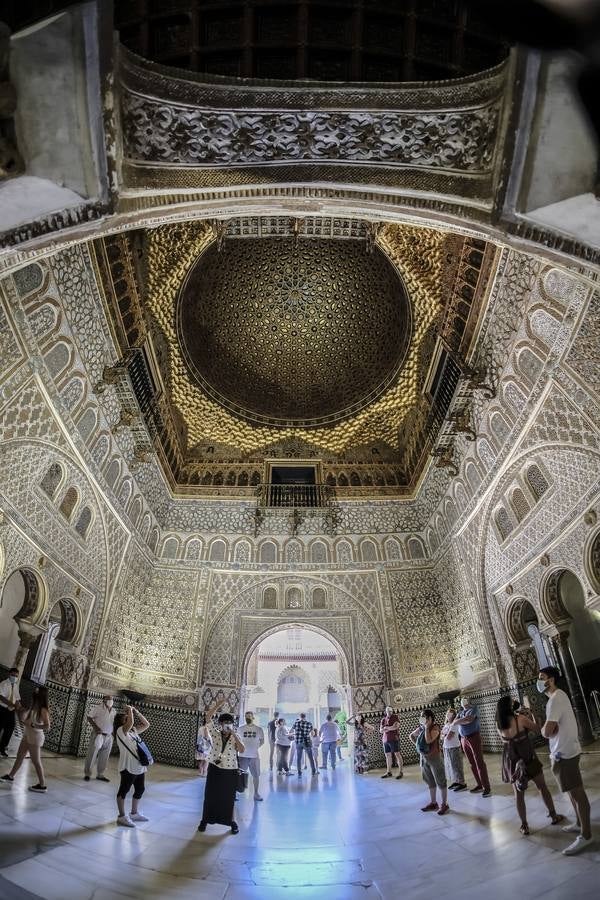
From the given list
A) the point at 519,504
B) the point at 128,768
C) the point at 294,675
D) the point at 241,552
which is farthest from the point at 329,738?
the point at 294,675

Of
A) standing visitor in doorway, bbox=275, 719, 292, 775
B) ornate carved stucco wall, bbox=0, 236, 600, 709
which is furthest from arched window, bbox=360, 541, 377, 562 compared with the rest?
standing visitor in doorway, bbox=275, 719, 292, 775

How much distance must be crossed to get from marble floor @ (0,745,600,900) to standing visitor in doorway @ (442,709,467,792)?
49 cm

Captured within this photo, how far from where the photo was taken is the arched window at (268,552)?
1209 cm

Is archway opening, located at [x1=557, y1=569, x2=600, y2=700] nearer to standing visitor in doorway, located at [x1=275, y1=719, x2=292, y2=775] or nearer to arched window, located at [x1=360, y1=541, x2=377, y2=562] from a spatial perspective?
arched window, located at [x1=360, y1=541, x2=377, y2=562]

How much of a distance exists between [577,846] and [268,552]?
9608 mm

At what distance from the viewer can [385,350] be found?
11758 mm

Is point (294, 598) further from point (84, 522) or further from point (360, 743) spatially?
point (84, 522)

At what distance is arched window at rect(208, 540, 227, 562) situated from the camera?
39.0ft

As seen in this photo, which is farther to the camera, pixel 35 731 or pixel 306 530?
pixel 306 530

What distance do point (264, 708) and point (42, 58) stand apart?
2728 cm

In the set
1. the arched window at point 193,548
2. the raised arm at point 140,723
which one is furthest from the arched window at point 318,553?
the raised arm at point 140,723

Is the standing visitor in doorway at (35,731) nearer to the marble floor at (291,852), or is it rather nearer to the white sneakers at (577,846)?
the marble floor at (291,852)

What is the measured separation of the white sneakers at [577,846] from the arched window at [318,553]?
30.1 feet

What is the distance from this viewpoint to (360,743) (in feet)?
33.1
